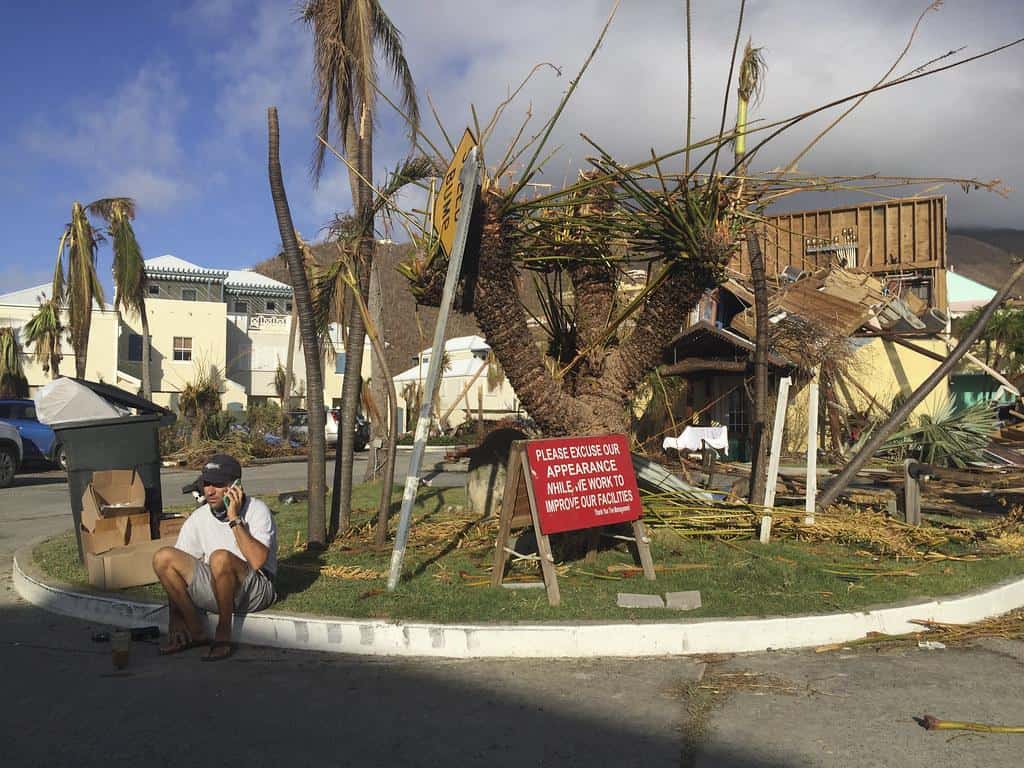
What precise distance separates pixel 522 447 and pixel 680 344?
49.3 ft

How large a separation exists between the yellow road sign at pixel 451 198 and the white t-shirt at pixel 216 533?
2.46m

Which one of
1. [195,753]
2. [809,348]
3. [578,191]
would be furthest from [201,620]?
[809,348]

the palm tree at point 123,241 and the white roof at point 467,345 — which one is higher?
the palm tree at point 123,241

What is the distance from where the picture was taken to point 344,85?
14602 millimetres

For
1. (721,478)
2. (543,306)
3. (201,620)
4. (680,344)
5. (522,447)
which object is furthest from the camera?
(680,344)

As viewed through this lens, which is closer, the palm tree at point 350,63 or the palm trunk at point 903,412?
the palm trunk at point 903,412

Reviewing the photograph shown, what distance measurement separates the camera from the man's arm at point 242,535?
19.3 ft

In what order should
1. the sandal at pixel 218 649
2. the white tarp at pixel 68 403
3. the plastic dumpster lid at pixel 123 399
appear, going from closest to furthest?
the sandal at pixel 218 649 → the white tarp at pixel 68 403 → the plastic dumpster lid at pixel 123 399

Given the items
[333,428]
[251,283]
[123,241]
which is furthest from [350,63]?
[251,283]

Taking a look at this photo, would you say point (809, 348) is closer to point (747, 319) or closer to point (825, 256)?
point (747, 319)

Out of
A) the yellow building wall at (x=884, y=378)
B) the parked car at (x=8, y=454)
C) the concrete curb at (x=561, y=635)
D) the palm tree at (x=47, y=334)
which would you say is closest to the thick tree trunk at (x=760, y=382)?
the concrete curb at (x=561, y=635)

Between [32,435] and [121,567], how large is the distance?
1672 cm

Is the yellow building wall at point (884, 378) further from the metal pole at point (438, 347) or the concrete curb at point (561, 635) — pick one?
the metal pole at point (438, 347)

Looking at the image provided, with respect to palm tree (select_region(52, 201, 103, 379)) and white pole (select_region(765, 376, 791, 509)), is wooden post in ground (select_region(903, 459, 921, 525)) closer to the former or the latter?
white pole (select_region(765, 376, 791, 509))
